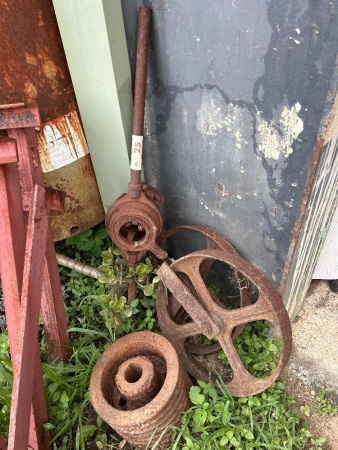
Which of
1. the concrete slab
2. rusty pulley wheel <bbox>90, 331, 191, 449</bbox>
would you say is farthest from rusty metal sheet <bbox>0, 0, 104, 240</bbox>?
the concrete slab

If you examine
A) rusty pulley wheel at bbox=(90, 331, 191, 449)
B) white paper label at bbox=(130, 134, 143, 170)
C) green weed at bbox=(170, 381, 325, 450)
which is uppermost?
white paper label at bbox=(130, 134, 143, 170)

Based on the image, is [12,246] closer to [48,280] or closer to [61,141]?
[48,280]

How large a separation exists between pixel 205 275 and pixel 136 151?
83 cm

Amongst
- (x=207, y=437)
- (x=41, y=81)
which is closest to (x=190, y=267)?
(x=207, y=437)

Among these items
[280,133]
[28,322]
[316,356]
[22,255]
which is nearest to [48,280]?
[22,255]

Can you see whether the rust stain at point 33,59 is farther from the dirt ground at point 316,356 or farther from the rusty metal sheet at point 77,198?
the dirt ground at point 316,356

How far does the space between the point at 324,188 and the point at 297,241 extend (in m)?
0.26

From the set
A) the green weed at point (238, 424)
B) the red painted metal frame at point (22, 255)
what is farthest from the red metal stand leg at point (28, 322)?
the green weed at point (238, 424)

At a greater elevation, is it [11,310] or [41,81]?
[41,81]

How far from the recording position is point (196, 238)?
102 inches

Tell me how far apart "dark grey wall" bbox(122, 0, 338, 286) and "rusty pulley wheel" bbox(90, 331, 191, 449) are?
672mm

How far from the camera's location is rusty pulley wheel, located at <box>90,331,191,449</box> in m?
1.90

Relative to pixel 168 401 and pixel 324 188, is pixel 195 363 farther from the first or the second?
pixel 324 188

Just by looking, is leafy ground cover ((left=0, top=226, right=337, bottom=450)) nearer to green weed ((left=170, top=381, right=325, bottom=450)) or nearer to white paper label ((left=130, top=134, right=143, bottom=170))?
green weed ((left=170, top=381, right=325, bottom=450))
